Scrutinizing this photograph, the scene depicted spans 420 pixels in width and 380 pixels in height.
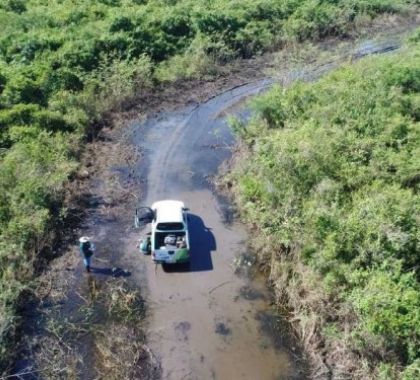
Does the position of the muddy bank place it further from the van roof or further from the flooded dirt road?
the van roof

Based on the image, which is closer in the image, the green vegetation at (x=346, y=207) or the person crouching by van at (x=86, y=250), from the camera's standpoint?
the green vegetation at (x=346, y=207)

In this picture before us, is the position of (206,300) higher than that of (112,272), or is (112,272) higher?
(112,272)

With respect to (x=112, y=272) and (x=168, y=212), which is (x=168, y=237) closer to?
(x=168, y=212)

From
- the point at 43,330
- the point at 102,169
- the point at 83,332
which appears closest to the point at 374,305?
the point at 83,332

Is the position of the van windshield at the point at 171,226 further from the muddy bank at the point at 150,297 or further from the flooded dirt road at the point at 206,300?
the muddy bank at the point at 150,297

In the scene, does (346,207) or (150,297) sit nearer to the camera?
(150,297)

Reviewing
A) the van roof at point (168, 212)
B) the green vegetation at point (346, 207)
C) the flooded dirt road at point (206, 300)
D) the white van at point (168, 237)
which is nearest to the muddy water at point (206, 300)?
the flooded dirt road at point (206, 300)

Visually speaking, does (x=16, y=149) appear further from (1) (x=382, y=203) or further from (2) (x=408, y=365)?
(2) (x=408, y=365)

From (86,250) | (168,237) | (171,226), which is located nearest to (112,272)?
(86,250)
